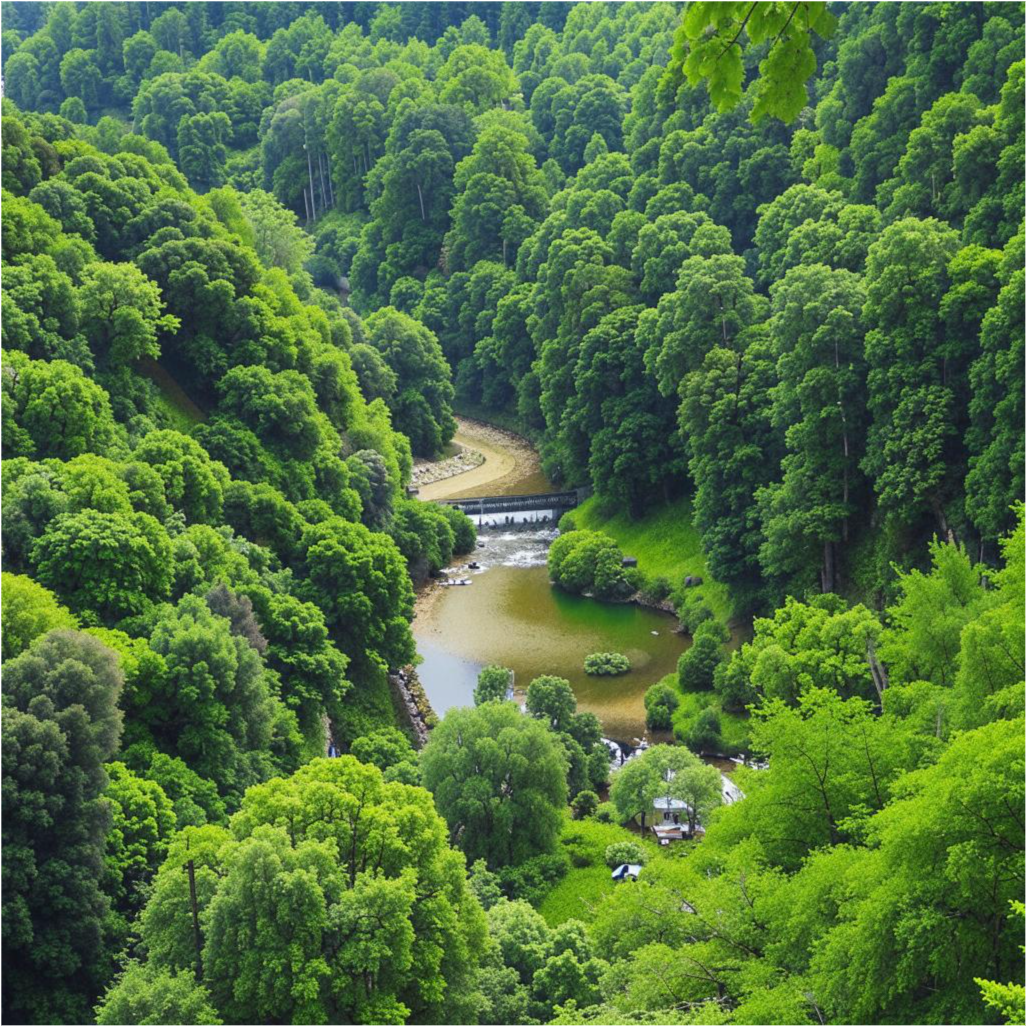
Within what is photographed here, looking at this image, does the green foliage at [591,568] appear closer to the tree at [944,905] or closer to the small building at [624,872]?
the small building at [624,872]

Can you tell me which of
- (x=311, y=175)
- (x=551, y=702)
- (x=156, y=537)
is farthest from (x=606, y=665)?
(x=311, y=175)

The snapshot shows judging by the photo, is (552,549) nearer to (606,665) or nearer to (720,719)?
(606,665)

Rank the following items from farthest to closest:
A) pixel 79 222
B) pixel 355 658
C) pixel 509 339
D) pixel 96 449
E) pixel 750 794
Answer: pixel 509 339, pixel 79 222, pixel 355 658, pixel 96 449, pixel 750 794

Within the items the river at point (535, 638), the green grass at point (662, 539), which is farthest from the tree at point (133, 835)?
the green grass at point (662, 539)

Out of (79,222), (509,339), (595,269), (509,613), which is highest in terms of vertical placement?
(79,222)

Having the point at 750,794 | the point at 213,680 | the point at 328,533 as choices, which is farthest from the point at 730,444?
the point at 750,794

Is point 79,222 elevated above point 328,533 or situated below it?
above

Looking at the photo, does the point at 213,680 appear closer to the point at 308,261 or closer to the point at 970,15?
the point at 970,15
